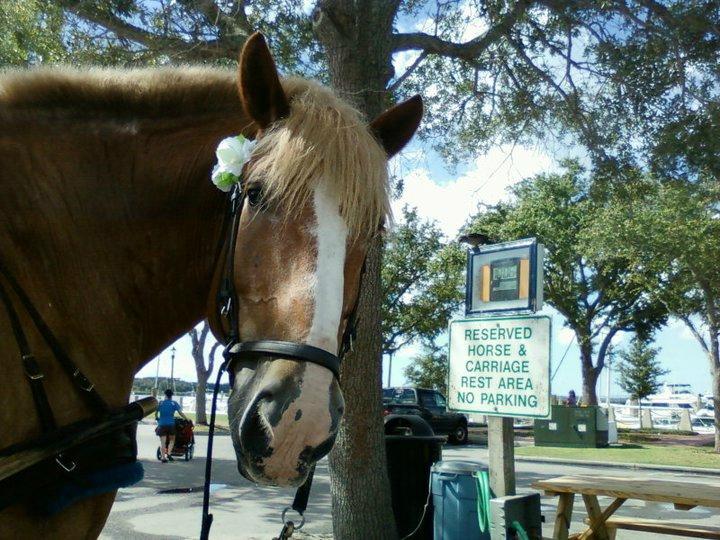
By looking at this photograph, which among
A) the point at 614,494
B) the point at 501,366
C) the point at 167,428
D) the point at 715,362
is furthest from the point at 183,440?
the point at 715,362

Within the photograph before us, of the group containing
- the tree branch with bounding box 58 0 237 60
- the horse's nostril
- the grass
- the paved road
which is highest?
the tree branch with bounding box 58 0 237 60

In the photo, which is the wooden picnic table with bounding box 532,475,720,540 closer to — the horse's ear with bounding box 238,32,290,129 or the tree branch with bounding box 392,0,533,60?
the horse's ear with bounding box 238,32,290,129

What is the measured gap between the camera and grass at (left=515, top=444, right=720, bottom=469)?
16.4 m

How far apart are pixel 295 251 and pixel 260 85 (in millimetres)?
538

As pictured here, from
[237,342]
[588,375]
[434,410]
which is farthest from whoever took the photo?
[588,375]

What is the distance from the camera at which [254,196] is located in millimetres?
1743

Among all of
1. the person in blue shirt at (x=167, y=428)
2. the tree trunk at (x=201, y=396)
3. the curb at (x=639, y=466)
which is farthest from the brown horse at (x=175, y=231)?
the tree trunk at (x=201, y=396)

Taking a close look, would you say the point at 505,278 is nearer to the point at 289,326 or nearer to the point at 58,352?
the point at 289,326

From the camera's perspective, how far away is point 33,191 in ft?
5.56

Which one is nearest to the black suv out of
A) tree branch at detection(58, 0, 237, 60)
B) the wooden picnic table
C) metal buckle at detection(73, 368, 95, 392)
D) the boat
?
the wooden picnic table

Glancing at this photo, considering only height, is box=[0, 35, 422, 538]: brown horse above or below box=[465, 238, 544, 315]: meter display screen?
below

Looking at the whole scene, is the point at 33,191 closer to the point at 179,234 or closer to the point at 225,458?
the point at 179,234

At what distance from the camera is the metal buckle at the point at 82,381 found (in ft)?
5.31

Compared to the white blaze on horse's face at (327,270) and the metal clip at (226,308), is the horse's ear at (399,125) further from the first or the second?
the metal clip at (226,308)
